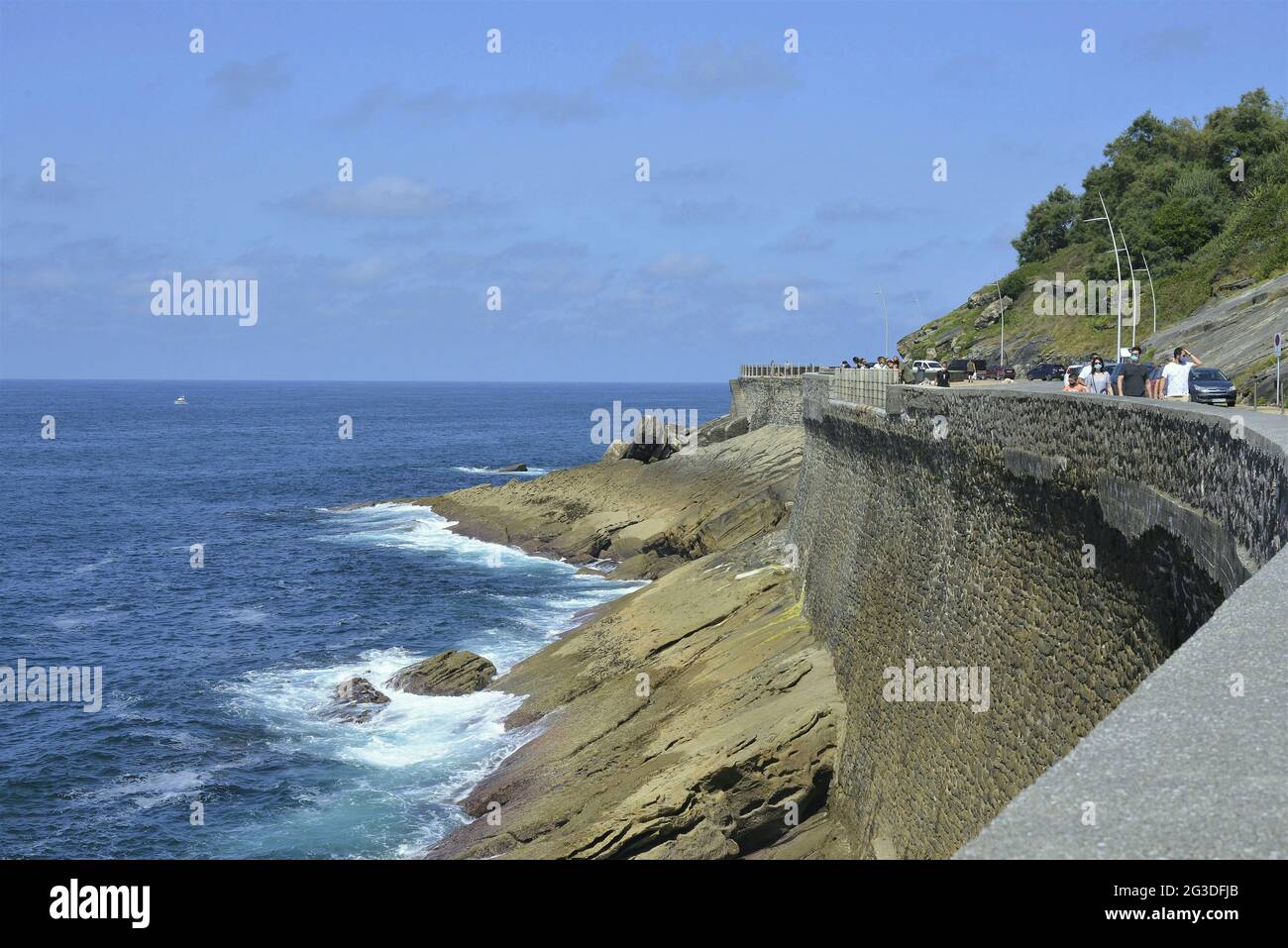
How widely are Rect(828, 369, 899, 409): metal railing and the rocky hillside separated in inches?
500

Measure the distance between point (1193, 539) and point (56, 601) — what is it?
4542 cm

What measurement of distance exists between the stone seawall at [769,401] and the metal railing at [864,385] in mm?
21968

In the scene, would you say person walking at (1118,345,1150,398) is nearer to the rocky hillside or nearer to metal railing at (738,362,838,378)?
the rocky hillside

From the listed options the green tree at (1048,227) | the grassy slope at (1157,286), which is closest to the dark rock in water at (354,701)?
the grassy slope at (1157,286)

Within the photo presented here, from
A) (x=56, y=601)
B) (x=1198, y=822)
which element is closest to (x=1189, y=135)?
(x=56, y=601)

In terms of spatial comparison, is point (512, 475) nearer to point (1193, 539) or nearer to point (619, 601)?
point (619, 601)

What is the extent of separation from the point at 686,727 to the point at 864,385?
8.39m

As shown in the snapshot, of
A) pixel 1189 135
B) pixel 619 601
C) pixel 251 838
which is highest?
pixel 1189 135

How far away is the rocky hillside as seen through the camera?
49819 mm

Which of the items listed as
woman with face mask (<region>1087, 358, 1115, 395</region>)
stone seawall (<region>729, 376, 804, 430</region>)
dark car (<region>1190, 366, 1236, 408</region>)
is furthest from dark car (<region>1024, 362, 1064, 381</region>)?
woman with face mask (<region>1087, 358, 1115, 395</region>)

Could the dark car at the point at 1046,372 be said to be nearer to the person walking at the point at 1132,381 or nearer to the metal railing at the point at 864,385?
the metal railing at the point at 864,385
